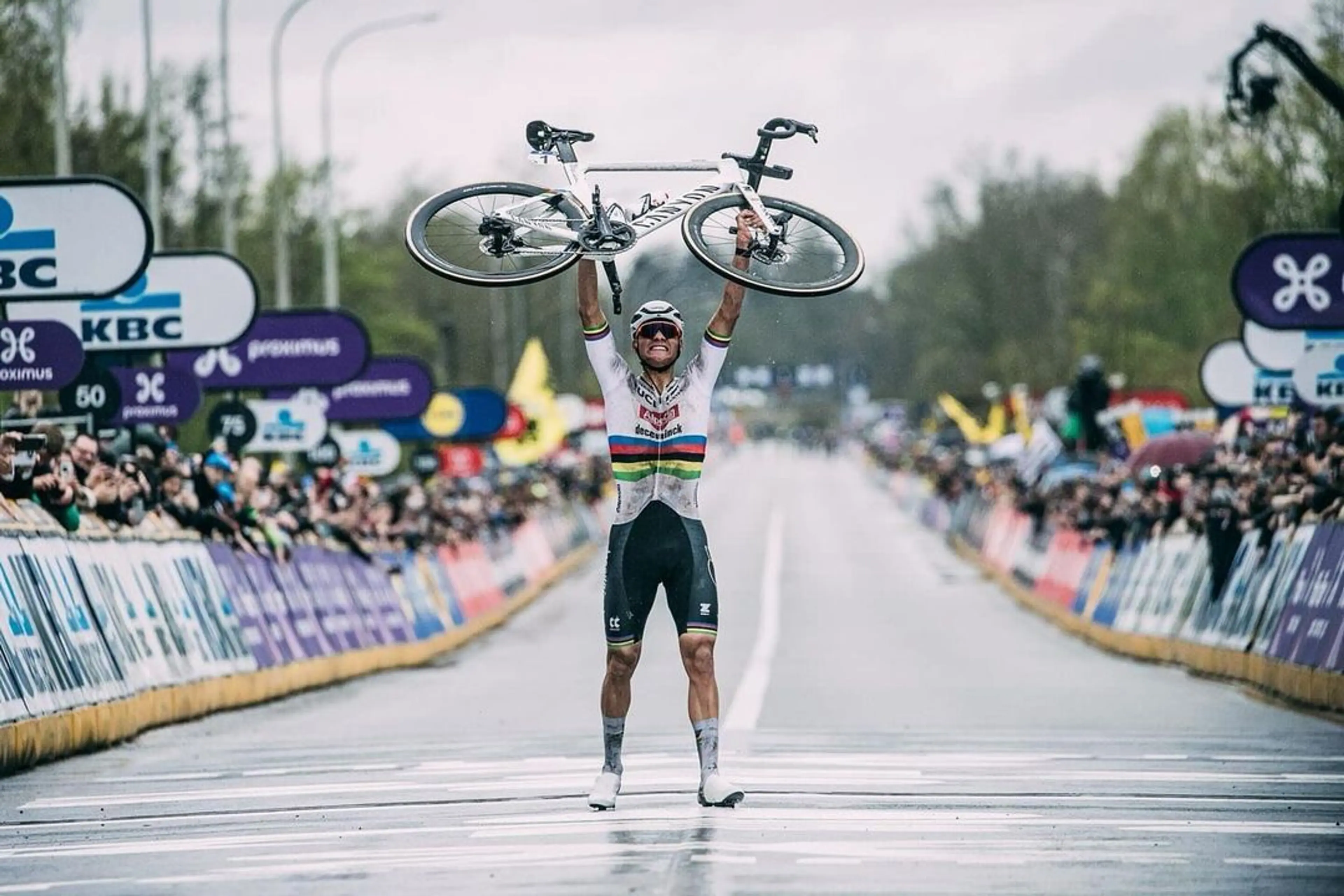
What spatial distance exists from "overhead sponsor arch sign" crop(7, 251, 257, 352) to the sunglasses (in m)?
13.2

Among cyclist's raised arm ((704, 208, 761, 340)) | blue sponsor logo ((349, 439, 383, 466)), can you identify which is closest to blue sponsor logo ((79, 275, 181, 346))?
cyclist's raised arm ((704, 208, 761, 340))

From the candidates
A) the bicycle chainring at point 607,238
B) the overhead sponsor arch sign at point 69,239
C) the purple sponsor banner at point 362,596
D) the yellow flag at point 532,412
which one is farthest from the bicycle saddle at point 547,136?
the yellow flag at point 532,412

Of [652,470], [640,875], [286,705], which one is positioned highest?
[652,470]

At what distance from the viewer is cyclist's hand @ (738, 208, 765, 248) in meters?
12.1

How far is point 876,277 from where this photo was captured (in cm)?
15112

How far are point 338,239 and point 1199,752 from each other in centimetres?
8348

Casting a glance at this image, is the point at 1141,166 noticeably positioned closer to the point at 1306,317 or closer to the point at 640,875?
the point at 1306,317

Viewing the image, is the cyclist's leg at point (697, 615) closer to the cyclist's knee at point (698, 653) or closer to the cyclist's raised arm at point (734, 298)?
the cyclist's knee at point (698, 653)

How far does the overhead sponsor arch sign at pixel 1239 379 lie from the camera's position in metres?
32.5

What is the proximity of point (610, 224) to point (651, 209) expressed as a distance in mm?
409

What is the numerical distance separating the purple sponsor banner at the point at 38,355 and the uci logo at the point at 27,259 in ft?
2.86

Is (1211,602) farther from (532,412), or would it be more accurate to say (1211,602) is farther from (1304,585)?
(532,412)

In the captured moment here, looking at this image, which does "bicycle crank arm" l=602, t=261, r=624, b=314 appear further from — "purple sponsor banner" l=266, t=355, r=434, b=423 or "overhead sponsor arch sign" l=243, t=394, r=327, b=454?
"purple sponsor banner" l=266, t=355, r=434, b=423

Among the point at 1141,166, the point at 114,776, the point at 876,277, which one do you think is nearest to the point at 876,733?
the point at 114,776
